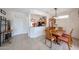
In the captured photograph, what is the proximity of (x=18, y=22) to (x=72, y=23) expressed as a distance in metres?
1.03

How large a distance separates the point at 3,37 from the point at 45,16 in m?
0.89

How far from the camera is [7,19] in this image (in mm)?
1857

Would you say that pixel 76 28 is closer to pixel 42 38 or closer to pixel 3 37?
pixel 42 38

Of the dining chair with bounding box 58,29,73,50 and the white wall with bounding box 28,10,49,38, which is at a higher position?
the white wall with bounding box 28,10,49,38

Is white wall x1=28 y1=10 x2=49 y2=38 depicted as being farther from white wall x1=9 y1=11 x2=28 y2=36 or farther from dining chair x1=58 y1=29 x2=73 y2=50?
dining chair x1=58 y1=29 x2=73 y2=50

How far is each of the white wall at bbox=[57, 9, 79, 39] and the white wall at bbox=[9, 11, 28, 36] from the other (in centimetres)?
65

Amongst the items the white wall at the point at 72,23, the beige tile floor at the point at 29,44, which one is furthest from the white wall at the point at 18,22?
the white wall at the point at 72,23

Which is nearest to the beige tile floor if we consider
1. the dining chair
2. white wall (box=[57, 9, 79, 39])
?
the dining chair

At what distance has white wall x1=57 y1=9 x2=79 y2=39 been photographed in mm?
1819

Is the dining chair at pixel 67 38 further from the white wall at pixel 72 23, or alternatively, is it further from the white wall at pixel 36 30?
the white wall at pixel 36 30

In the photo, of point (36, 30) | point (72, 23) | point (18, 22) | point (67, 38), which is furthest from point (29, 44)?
point (72, 23)

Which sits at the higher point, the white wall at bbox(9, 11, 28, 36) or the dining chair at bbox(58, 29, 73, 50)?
the white wall at bbox(9, 11, 28, 36)

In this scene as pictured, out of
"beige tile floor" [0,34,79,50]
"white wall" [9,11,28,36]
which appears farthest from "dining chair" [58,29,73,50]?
"white wall" [9,11,28,36]
